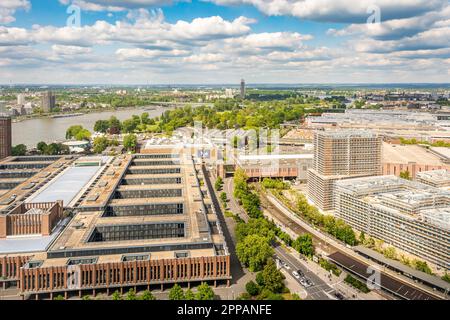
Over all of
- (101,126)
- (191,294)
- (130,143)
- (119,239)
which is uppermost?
(101,126)

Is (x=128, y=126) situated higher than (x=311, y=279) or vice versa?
(x=128, y=126)

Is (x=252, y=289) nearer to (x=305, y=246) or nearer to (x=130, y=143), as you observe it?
(x=305, y=246)

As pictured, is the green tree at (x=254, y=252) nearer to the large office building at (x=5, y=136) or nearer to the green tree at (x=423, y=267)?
the green tree at (x=423, y=267)

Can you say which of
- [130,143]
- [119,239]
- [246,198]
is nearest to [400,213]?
[246,198]

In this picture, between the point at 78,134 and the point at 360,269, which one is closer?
the point at 360,269

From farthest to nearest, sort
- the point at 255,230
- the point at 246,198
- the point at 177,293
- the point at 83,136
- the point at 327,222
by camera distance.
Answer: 1. the point at 83,136
2. the point at 246,198
3. the point at 327,222
4. the point at 255,230
5. the point at 177,293

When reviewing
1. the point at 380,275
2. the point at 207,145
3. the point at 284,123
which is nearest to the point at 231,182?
the point at 207,145
